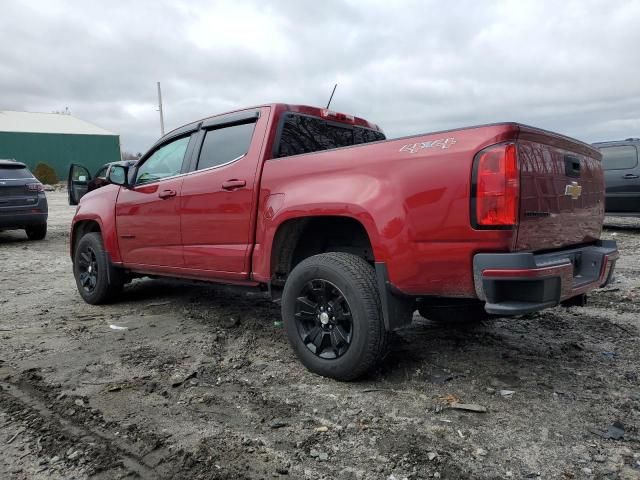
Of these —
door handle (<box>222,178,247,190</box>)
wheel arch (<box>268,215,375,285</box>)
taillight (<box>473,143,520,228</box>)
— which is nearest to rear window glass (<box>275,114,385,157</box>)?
door handle (<box>222,178,247,190</box>)

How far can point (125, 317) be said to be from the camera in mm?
4973

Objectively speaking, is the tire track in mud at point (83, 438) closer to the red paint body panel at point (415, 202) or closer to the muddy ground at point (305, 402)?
the muddy ground at point (305, 402)

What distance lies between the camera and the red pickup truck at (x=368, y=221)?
2.55 m

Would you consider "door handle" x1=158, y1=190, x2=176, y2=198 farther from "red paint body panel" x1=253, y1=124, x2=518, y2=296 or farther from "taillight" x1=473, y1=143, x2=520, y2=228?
"taillight" x1=473, y1=143, x2=520, y2=228

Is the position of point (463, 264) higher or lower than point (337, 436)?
higher

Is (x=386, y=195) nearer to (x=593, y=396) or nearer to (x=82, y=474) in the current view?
(x=593, y=396)

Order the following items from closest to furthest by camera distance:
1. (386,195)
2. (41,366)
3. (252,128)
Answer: (386,195)
(41,366)
(252,128)

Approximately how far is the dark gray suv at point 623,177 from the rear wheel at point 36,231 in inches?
465

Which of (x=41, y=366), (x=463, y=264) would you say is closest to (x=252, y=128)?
(x=463, y=264)

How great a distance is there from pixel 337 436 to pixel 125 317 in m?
3.13

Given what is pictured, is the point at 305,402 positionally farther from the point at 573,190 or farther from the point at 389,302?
the point at 573,190

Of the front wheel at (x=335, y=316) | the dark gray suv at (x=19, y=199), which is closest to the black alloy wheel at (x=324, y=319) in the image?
the front wheel at (x=335, y=316)

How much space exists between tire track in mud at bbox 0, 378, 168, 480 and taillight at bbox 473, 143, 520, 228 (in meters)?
1.99

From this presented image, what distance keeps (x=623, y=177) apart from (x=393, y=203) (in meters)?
9.27
